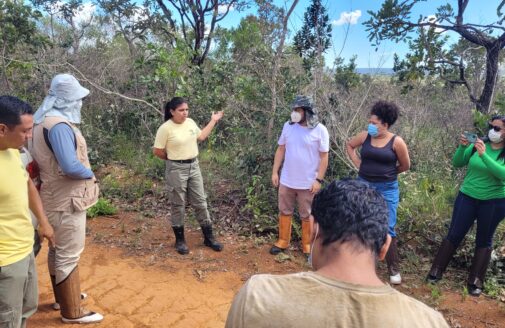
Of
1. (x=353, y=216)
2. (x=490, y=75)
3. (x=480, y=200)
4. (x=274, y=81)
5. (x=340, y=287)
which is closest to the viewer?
(x=340, y=287)

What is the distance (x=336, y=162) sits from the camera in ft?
16.8

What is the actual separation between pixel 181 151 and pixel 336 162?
198 cm

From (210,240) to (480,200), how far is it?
269cm

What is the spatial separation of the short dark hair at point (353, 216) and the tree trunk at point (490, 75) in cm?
458

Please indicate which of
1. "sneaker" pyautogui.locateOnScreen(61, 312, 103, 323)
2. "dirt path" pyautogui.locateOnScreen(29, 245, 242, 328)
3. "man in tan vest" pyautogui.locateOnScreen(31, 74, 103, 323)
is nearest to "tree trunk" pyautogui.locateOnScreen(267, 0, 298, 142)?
"dirt path" pyautogui.locateOnScreen(29, 245, 242, 328)

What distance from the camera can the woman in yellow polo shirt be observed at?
4129 millimetres

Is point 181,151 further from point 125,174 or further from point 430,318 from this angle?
point 430,318

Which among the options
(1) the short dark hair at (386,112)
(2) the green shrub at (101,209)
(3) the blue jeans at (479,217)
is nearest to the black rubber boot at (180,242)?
(2) the green shrub at (101,209)

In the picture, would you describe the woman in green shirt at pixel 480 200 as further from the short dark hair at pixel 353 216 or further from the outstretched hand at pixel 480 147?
the short dark hair at pixel 353 216

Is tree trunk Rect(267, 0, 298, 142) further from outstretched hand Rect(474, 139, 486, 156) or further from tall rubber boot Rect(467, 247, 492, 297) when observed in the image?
tall rubber boot Rect(467, 247, 492, 297)

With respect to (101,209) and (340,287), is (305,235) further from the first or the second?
(340,287)

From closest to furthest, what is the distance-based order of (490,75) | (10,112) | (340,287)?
(340,287) < (10,112) < (490,75)

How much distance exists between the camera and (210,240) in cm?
461

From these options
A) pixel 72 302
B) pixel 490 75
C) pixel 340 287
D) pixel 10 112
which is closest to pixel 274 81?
pixel 490 75
